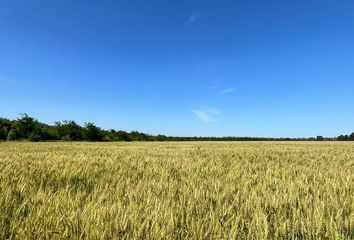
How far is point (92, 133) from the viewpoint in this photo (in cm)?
4759

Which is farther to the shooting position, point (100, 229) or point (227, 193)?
point (227, 193)

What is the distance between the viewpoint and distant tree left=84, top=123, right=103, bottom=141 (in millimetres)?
46919

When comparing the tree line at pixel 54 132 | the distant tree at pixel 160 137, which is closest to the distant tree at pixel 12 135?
the tree line at pixel 54 132

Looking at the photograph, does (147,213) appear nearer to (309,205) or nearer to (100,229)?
(100,229)

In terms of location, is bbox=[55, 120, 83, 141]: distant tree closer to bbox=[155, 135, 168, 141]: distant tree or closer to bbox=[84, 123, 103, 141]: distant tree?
bbox=[84, 123, 103, 141]: distant tree

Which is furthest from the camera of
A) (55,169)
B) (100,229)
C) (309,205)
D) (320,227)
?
(55,169)

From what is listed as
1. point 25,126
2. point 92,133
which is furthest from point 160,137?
point 25,126

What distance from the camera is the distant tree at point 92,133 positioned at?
46919mm

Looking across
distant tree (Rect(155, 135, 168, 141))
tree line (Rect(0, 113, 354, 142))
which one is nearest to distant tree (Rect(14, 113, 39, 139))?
tree line (Rect(0, 113, 354, 142))

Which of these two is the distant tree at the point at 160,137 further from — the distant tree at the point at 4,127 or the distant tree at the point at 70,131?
the distant tree at the point at 4,127

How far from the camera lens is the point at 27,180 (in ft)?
10.8

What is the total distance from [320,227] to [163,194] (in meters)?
1.32

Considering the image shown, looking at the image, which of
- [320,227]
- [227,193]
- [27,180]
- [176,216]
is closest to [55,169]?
[27,180]

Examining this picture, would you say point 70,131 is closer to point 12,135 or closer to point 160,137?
point 12,135
